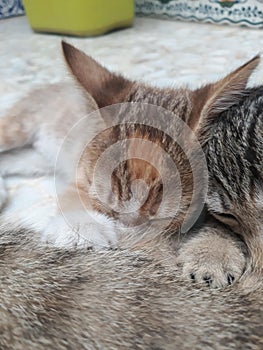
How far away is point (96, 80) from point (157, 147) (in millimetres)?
254

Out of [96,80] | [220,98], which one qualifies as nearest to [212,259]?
[220,98]

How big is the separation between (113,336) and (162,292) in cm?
12

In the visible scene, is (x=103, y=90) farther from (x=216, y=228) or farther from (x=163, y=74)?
(x=163, y=74)

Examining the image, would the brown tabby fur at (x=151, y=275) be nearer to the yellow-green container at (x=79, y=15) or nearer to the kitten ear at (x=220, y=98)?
the kitten ear at (x=220, y=98)

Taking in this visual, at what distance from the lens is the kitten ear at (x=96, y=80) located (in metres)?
1.18

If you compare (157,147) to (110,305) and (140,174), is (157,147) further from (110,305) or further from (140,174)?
(110,305)

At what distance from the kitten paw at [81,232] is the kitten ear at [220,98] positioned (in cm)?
26

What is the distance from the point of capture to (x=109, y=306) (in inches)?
29.8

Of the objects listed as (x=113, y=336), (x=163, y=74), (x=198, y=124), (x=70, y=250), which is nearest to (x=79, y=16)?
(x=163, y=74)

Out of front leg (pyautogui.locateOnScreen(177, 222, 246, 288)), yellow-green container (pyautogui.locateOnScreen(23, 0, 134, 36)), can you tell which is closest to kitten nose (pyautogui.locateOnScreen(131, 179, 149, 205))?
front leg (pyautogui.locateOnScreen(177, 222, 246, 288))

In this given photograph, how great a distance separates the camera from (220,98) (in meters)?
1.09

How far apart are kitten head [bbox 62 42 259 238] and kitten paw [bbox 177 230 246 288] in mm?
56

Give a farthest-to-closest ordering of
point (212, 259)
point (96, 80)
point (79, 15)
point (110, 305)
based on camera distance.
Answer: point (79, 15) < point (96, 80) < point (212, 259) < point (110, 305)

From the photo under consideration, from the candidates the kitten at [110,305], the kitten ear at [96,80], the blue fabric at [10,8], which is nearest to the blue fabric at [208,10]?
the blue fabric at [10,8]
